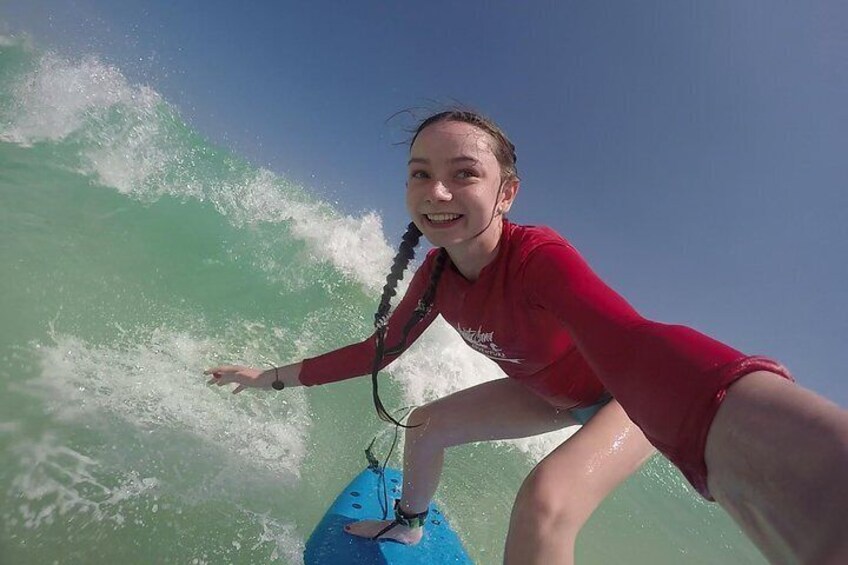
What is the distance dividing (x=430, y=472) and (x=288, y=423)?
2520mm

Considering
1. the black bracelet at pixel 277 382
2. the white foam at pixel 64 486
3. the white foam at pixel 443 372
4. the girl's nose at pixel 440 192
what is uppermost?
the white foam at pixel 443 372

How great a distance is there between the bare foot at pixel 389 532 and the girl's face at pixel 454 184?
73.1 inches

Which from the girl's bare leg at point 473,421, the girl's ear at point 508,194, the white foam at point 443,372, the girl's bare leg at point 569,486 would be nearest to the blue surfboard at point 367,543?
the girl's bare leg at point 473,421

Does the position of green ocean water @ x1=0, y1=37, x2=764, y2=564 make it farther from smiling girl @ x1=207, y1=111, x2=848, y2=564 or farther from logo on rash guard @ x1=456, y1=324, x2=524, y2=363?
logo on rash guard @ x1=456, y1=324, x2=524, y2=363

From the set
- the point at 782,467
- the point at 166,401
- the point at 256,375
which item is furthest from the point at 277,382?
the point at 782,467

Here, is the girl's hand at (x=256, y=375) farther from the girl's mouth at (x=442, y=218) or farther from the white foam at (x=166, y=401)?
the white foam at (x=166, y=401)

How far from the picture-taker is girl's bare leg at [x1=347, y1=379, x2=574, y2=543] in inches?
98.3

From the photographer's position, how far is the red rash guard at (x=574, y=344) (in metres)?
0.94

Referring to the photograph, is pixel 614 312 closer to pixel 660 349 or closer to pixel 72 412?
pixel 660 349

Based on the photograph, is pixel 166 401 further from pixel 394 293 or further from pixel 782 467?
pixel 782 467

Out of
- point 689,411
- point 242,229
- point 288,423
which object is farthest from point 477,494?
point 242,229

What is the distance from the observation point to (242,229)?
1272cm

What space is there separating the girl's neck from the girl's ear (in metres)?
0.06

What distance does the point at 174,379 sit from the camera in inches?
177
